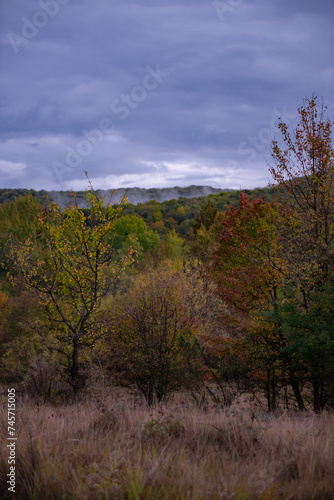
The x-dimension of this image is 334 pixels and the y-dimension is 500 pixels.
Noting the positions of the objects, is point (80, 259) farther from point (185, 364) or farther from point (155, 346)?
point (185, 364)

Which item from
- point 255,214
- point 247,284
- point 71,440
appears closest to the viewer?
point 71,440

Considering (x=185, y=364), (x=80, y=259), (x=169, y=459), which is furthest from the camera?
(x=185, y=364)

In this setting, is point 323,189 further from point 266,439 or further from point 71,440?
point 71,440

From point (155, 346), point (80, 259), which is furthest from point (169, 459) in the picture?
point (155, 346)

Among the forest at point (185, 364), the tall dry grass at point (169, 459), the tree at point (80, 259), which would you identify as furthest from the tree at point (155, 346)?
the tall dry grass at point (169, 459)

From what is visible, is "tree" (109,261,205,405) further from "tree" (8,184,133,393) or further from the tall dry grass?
the tall dry grass

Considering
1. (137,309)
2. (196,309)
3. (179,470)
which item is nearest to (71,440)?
(179,470)

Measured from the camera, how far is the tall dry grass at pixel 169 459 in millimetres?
2998

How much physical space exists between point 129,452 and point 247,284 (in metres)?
9.52

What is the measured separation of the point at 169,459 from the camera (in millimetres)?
3508

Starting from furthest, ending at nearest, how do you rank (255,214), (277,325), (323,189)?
1. (255,214)
2. (323,189)
3. (277,325)

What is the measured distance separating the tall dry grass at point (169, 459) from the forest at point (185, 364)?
18 mm

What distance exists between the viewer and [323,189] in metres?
10.3

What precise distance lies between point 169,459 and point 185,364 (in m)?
8.63
